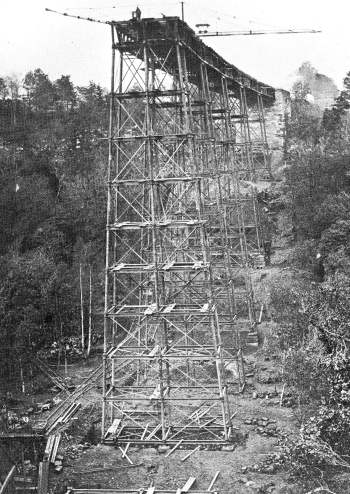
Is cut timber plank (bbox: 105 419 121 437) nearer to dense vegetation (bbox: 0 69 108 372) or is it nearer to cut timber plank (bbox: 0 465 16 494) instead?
cut timber plank (bbox: 0 465 16 494)

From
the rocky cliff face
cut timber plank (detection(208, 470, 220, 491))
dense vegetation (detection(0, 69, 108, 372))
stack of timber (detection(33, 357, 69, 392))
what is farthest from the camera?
the rocky cliff face

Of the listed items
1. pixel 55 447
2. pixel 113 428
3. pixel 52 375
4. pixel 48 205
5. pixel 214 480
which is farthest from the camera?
pixel 48 205

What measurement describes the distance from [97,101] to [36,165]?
35.2 ft

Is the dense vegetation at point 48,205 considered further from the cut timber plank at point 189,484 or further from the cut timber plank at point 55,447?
the cut timber plank at point 189,484

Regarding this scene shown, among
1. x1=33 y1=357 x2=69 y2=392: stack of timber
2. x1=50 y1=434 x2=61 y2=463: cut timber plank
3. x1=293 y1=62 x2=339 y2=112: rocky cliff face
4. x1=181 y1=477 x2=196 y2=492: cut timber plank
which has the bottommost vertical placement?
x1=181 y1=477 x2=196 y2=492: cut timber plank

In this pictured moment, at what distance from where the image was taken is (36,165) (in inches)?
1499

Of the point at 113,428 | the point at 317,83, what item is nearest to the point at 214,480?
the point at 113,428

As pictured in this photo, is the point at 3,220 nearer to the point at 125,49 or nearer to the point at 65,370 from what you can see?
the point at 65,370

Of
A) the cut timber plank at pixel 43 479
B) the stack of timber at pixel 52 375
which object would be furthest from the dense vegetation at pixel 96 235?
the cut timber plank at pixel 43 479

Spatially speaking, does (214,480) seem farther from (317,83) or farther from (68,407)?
(317,83)

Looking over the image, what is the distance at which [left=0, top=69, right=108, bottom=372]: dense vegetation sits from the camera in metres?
24.7

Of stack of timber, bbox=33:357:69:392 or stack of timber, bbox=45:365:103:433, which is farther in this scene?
stack of timber, bbox=33:357:69:392

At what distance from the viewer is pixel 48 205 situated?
35406mm

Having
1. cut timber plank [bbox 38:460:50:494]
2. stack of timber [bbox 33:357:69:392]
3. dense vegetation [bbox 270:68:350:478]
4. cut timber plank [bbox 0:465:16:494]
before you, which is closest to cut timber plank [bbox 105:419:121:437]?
cut timber plank [bbox 38:460:50:494]
